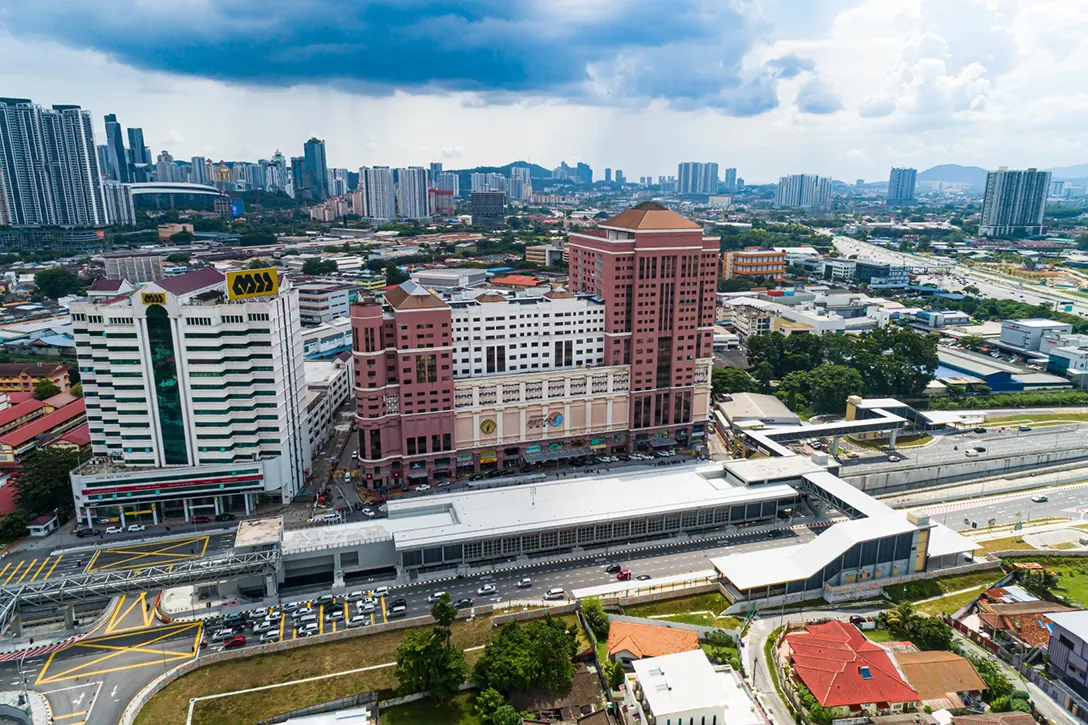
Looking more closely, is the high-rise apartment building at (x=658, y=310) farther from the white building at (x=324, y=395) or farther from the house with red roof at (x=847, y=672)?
the house with red roof at (x=847, y=672)

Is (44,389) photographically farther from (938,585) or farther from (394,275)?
(938,585)

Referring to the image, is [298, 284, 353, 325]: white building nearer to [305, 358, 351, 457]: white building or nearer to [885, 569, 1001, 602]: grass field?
[305, 358, 351, 457]: white building

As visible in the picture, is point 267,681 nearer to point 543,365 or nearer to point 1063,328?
point 543,365

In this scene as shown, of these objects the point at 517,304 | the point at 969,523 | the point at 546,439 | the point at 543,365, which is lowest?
the point at 969,523

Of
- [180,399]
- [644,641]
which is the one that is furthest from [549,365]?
[180,399]

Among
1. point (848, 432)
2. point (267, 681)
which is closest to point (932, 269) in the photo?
point (848, 432)
